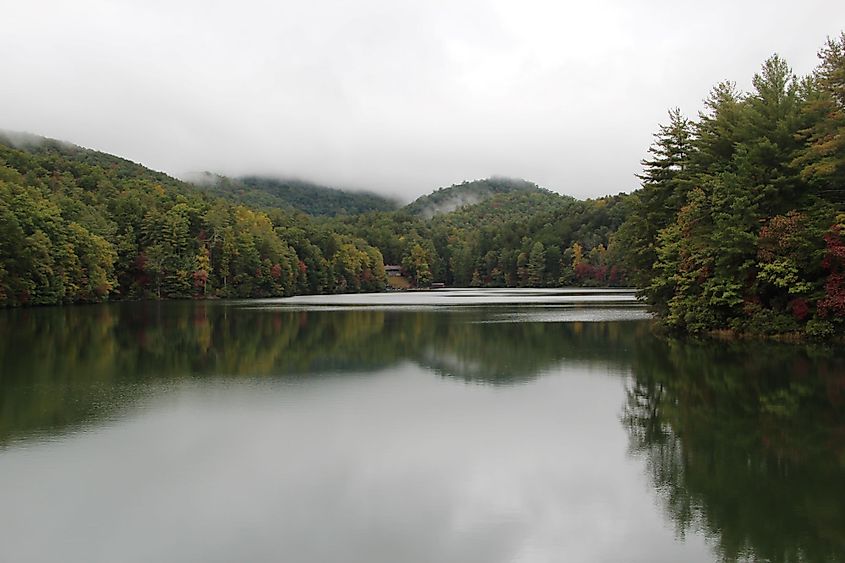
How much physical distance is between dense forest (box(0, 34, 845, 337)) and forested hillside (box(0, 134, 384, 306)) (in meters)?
0.18

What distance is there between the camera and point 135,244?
252ft

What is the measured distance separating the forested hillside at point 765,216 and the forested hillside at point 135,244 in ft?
147

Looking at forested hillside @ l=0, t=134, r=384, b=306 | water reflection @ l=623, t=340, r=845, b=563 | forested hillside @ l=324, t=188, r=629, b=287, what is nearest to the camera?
water reflection @ l=623, t=340, r=845, b=563

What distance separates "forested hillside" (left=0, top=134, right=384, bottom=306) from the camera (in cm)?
5578

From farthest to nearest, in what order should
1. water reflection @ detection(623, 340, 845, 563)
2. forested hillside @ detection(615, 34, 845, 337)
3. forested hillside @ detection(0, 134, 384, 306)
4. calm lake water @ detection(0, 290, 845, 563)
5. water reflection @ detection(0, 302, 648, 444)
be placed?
forested hillside @ detection(0, 134, 384, 306)
forested hillside @ detection(615, 34, 845, 337)
water reflection @ detection(0, 302, 648, 444)
water reflection @ detection(623, 340, 845, 563)
calm lake water @ detection(0, 290, 845, 563)

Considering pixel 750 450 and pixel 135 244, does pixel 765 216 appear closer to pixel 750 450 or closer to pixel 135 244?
pixel 750 450

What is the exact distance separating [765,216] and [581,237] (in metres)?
93.9

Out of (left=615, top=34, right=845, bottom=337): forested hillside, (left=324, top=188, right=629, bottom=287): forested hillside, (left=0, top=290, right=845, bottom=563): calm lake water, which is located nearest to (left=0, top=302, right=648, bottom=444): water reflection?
(left=0, top=290, right=845, bottom=563): calm lake water

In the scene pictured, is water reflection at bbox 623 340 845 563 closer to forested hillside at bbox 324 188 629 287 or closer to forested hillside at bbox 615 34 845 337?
forested hillside at bbox 615 34 845 337

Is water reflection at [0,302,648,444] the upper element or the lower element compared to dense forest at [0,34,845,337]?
lower

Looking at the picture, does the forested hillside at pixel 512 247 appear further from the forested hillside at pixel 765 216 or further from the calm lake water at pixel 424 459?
the calm lake water at pixel 424 459

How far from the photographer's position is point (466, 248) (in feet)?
464

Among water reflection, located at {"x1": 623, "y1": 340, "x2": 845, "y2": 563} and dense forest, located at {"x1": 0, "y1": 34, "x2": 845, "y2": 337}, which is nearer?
water reflection, located at {"x1": 623, "y1": 340, "x2": 845, "y2": 563}

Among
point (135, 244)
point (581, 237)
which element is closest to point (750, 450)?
point (135, 244)
